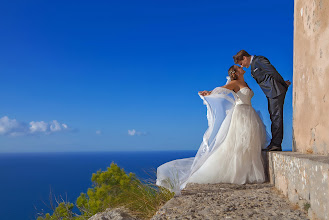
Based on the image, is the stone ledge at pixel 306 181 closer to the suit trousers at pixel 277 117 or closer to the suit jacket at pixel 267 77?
the suit trousers at pixel 277 117

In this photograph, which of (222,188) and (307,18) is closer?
(307,18)

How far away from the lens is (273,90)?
4812 mm

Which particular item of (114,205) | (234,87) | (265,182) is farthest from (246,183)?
(114,205)

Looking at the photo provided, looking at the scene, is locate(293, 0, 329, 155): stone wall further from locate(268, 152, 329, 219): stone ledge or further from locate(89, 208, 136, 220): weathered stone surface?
locate(89, 208, 136, 220): weathered stone surface

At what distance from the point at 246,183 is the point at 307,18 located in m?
2.38

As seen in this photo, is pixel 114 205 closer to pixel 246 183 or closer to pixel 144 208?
pixel 144 208

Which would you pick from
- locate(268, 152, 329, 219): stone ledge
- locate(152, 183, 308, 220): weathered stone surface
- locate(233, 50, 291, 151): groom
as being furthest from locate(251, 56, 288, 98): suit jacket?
locate(152, 183, 308, 220): weathered stone surface

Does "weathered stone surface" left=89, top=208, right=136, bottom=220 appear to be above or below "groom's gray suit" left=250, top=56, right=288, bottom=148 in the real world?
below

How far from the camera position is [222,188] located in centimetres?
435

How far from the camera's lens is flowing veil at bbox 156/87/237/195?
5090 mm

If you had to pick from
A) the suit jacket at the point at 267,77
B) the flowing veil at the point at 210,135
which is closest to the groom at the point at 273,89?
the suit jacket at the point at 267,77

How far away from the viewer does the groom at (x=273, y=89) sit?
4801 millimetres

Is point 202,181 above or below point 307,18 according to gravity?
below

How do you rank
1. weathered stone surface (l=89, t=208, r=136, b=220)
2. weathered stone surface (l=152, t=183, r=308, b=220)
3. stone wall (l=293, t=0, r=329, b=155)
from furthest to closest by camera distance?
weathered stone surface (l=89, t=208, r=136, b=220) < stone wall (l=293, t=0, r=329, b=155) < weathered stone surface (l=152, t=183, r=308, b=220)
